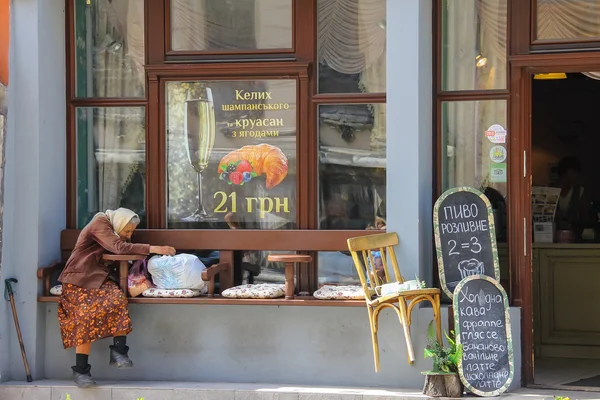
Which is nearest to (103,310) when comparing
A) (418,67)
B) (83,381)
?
(83,381)

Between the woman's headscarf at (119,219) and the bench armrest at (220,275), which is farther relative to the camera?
the woman's headscarf at (119,219)

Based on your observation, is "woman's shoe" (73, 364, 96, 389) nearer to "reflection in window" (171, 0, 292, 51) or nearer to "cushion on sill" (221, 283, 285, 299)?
"cushion on sill" (221, 283, 285, 299)

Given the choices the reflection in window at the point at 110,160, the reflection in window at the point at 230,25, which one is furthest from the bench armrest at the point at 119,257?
the reflection in window at the point at 230,25

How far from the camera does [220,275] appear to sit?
8.18 metres

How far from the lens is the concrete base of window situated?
7637mm

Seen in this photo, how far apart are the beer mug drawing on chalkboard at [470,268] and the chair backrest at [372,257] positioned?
480 mm

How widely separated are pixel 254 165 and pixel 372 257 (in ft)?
4.31

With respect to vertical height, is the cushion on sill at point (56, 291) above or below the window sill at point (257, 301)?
above

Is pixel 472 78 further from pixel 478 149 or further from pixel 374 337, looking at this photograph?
pixel 374 337

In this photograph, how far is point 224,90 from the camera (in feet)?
27.7

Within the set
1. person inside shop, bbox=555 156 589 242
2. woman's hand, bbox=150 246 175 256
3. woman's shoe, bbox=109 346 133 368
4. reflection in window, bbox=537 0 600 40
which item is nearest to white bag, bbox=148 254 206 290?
woman's hand, bbox=150 246 175 256

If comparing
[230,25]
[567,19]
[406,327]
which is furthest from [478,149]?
[230,25]

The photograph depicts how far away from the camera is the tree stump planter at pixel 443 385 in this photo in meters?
7.42

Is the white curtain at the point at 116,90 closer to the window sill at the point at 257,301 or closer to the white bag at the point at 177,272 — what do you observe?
the white bag at the point at 177,272
